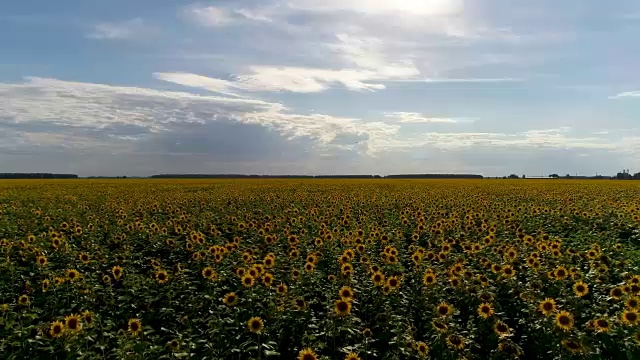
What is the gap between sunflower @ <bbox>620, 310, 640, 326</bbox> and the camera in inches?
232

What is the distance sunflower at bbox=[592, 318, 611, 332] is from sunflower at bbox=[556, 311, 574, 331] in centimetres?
31

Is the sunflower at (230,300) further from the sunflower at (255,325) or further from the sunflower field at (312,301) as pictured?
the sunflower at (255,325)

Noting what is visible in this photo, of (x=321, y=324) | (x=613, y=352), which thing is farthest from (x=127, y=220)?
(x=613, y=352)

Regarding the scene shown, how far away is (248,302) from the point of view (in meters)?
7.01

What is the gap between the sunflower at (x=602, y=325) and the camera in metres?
5.87

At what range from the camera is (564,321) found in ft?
19.4

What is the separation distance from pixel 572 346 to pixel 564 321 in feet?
2.45

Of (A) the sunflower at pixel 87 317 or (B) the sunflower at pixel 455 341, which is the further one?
(A) the sunflower at pixel 87 317

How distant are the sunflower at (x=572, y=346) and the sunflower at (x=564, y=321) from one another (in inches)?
22.5

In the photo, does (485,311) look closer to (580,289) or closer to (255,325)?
(580,289)

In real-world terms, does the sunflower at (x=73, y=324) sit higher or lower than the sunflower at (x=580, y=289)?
lower

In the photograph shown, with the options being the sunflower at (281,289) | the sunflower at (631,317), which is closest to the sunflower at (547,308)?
the sunflower at (631,317)

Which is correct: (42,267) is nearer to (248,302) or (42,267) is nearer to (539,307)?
(248,302)

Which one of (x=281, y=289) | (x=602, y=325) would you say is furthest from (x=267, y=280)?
(x=602, y=325)
